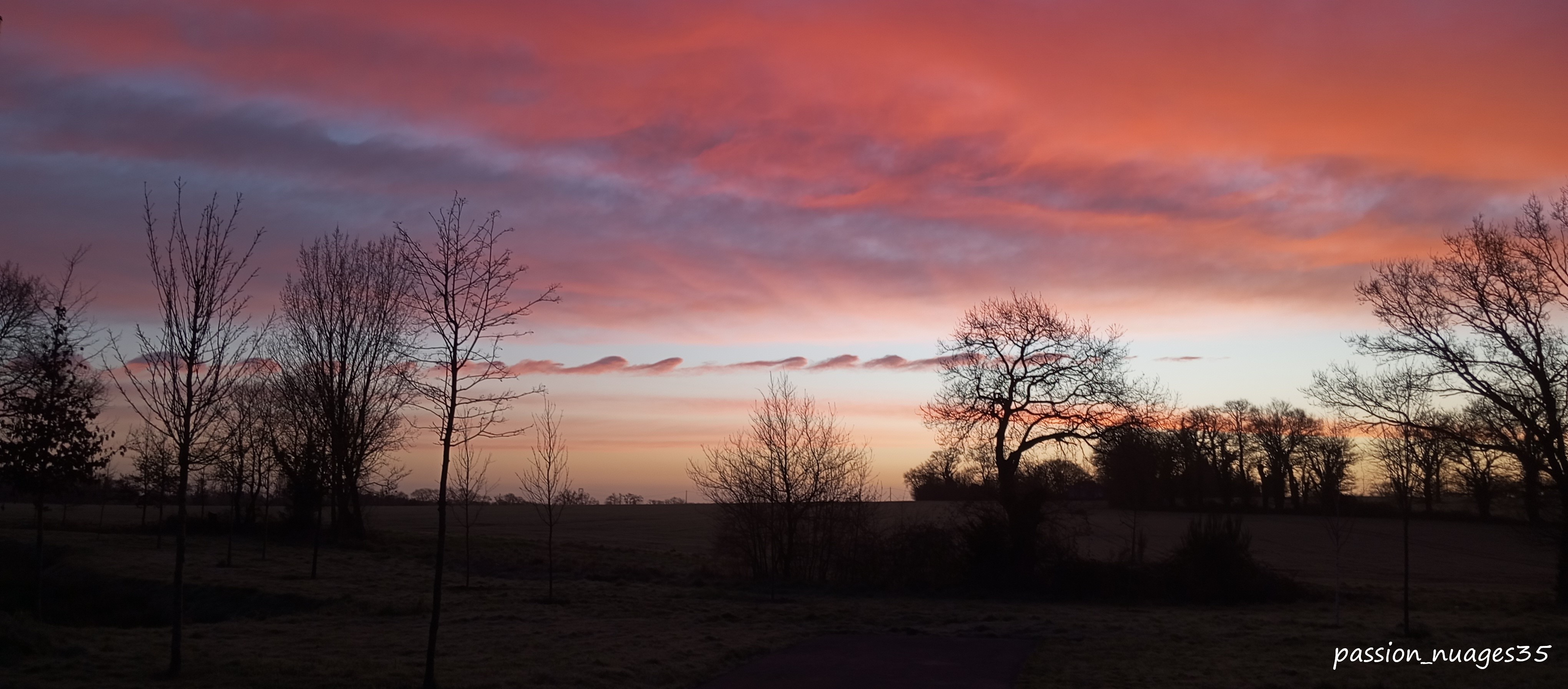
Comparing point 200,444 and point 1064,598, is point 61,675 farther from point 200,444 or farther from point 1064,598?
point 1064,598

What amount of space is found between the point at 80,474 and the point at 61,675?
11151mm

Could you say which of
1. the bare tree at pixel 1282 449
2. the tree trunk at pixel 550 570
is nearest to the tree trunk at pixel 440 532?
the tree trunk at pixel 550 570

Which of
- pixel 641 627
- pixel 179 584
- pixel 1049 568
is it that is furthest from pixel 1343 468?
pixel 179 584

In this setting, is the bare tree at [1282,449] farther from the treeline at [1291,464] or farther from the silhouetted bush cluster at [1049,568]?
the silhouetted bush cluster at [1049,568]

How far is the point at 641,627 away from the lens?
18.7 metres

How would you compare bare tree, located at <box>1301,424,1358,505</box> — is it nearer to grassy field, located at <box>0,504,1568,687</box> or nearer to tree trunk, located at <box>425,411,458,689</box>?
grassy field, located at <box>0,504,1568,687</box>

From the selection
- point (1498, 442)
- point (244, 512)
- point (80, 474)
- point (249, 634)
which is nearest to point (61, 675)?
point (249, 634)

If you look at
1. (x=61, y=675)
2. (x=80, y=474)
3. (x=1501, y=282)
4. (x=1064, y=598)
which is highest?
(x=1501, y=282)

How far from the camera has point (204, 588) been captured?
2291 centimetres

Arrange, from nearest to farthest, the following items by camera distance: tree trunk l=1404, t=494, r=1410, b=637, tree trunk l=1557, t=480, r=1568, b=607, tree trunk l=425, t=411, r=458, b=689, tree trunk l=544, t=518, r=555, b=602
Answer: tree trunk l=425, t=411, r=458, b=689 < tree trunk l=1404, t=494, r=1410, b=637 < tree trunk l=544, t=518, r=555, b=602 < tree trunk l=1557, t=480, r=1568, b=607

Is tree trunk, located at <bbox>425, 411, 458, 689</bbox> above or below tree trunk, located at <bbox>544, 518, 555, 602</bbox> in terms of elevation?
above

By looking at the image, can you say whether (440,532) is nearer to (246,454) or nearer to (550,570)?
(550,570)

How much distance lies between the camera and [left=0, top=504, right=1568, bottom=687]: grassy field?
1285 centimetres

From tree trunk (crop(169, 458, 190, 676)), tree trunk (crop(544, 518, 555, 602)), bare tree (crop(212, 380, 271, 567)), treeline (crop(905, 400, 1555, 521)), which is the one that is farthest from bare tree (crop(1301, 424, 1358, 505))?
bare tree (crop(212, 380, 271, 567))
